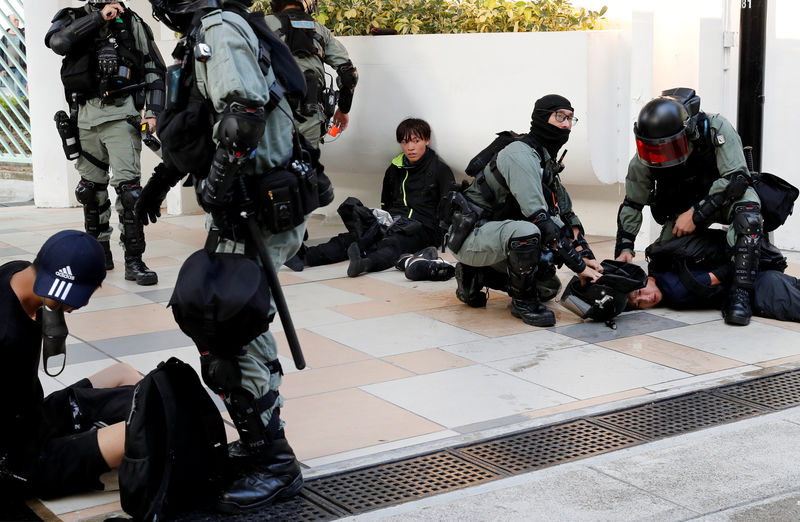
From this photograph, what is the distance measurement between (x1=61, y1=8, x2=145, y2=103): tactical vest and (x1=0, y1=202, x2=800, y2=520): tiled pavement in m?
1.32

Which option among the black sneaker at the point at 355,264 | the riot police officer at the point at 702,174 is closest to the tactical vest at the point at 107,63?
the black sneaker at the point at 355,264

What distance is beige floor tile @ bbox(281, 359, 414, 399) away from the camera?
4676mm

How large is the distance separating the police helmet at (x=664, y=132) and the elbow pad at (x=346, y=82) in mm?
2779

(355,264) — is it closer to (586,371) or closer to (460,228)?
(460,228)

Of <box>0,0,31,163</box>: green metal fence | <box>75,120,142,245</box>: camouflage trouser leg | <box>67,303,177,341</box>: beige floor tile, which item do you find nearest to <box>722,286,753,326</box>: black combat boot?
<box>67,303,177,341</box>: beige floor tile

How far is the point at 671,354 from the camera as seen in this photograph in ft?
17.1

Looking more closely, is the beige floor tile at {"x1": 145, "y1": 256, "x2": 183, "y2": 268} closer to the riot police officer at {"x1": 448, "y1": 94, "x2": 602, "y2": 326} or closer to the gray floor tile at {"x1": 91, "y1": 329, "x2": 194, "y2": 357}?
the gray floor tile at {"x1": 91, "y1": 329, "x2": 194, "y2": 357}

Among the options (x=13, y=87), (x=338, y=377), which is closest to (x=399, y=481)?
(x=338, y=377)

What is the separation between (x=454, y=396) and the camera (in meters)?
4.55

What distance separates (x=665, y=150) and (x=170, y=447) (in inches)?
135

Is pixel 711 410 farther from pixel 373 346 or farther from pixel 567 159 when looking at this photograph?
pixel 567 159

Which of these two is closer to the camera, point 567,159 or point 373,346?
point 373,346

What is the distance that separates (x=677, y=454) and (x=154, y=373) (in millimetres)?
1949

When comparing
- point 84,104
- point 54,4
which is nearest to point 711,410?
point 84,104
